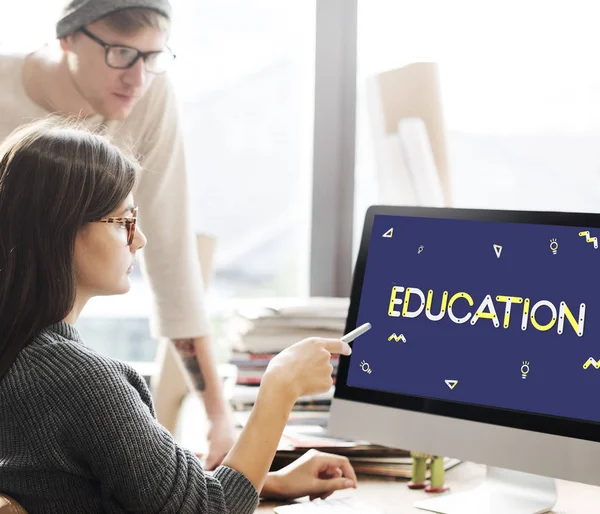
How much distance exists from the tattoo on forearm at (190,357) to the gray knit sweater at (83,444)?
2.40 feet

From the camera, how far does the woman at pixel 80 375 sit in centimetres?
104

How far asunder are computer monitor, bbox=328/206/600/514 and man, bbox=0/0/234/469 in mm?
438

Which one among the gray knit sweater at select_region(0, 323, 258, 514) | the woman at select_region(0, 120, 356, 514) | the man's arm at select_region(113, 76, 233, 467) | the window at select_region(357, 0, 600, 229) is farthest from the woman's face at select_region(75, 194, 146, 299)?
the window at select_region(357, 0, 600, 229)

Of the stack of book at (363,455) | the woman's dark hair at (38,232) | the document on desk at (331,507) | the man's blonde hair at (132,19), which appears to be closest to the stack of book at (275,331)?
the stack of book at (363,455)

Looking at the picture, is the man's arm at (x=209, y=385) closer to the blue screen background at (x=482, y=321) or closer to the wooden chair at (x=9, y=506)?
the blue screen background at (x=482, y=321)

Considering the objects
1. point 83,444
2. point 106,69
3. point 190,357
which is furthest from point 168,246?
point 83,444

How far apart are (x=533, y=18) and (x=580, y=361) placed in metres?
0.96

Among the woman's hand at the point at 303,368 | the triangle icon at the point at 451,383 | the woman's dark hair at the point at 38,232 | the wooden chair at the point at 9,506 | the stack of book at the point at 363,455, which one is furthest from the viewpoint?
the stack of book at the point at 363,455

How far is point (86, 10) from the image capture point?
1.63 metres

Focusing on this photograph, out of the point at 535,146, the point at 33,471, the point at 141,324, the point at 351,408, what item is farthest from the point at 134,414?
the point at 141,324

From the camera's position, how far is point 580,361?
4.17 feet

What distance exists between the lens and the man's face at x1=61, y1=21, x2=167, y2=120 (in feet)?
5.40

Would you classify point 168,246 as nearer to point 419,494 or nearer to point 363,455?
point 363,455

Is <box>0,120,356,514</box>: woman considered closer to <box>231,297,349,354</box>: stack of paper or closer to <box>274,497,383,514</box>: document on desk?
<box>274,497,383,514</box>: document on desk
